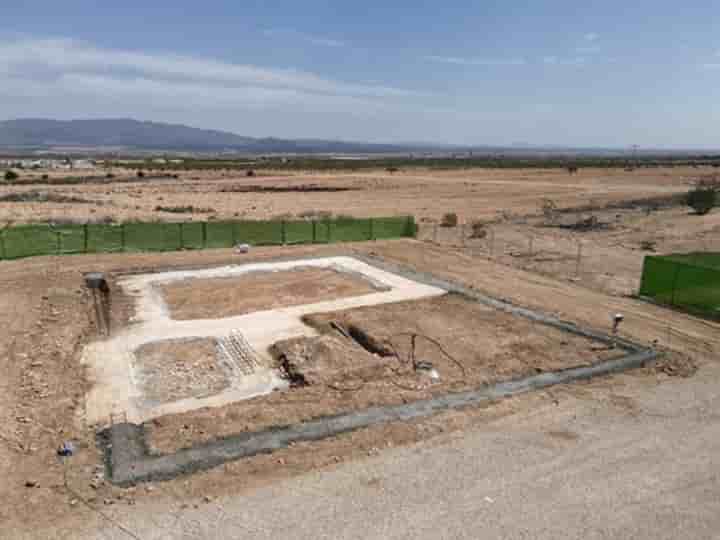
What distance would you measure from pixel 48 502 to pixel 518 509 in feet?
21.6

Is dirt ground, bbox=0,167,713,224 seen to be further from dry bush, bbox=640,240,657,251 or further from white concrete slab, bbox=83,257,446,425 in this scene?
white concrete slab, bbox=83,257,446,425

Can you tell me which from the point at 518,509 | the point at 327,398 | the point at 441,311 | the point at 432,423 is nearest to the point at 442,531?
the point at 518,509

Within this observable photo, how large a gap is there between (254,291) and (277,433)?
9.87 meters

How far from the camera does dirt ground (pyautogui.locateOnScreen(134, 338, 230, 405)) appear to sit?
10828 mm

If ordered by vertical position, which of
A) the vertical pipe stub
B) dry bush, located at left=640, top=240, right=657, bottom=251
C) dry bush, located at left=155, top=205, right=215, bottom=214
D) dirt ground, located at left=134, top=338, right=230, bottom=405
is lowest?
dirt ground, located at left=134, top=338, right=230, bottom=405

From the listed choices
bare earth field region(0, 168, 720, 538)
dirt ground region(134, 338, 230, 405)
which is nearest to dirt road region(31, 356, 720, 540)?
bare earth field region(0, 168, 720, 538)

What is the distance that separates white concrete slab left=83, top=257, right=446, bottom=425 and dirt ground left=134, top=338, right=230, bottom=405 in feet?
0.76

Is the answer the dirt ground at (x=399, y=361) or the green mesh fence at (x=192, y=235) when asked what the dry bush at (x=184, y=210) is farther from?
the dirt ground at (x=399, y=361)

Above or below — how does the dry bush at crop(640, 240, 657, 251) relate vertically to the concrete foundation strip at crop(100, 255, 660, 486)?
above

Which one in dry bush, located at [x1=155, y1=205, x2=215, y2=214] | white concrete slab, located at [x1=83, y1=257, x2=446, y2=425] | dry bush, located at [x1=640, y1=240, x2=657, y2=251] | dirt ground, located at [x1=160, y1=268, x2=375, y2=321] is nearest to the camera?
white concrete slab, located at [x1=83, y1=257, x2=446, y2=425]

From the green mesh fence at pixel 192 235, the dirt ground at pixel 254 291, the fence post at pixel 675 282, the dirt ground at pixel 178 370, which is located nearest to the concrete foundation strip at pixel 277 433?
the dirt ground at pixel 178 370

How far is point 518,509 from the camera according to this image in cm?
727

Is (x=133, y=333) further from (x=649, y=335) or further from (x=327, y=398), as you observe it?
(x=649, y=335)

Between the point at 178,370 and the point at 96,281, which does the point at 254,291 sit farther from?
the point at 178,370
